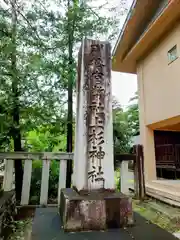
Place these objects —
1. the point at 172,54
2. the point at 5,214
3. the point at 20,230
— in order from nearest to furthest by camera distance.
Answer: the point at 5,214 < the point at 20,230 < the point at 172,54

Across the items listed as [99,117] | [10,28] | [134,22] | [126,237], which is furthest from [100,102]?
[134,22]

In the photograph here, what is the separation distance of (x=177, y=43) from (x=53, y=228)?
5.87 m

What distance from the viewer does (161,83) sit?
6535 mm

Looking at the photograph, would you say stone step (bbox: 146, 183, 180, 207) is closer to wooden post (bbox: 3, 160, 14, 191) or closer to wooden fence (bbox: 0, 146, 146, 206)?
wooden fence (bbox: 0, 146, 146, 206)

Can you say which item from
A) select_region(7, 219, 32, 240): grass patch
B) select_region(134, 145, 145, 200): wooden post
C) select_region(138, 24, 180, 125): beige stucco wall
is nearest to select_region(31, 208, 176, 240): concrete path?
select_region(7, 219, 32, 240): grass patch

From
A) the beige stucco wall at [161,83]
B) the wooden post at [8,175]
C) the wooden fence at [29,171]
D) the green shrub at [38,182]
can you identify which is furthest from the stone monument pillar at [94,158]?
the beige stucco wall at [161,83]

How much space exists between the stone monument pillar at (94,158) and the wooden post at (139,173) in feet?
8.45

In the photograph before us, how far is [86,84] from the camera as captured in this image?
2752 mm

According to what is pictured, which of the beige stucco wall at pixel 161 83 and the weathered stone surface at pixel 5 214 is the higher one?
the beige stucco wall at pixel 161 83

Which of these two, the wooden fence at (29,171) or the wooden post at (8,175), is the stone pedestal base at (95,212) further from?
the wooden post at (8,175)

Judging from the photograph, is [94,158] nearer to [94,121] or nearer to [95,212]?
[94,121]

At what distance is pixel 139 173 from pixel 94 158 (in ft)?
9.47

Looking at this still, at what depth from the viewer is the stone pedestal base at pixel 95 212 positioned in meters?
2.16

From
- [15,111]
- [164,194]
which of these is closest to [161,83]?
[164,194]
